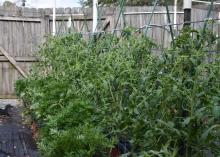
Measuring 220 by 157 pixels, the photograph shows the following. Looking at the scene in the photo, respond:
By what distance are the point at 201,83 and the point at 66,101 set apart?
78.3 inches

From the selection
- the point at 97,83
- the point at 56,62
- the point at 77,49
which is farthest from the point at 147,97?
the point at 56,62

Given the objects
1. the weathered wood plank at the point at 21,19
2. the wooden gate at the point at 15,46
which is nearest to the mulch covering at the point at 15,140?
the wooden gate at the point at 15,46

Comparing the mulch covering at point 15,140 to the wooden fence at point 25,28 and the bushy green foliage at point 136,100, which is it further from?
the wooden fence at point 25,28

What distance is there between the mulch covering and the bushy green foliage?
0.51 metres

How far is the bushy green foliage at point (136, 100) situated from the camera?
2061 millimetres

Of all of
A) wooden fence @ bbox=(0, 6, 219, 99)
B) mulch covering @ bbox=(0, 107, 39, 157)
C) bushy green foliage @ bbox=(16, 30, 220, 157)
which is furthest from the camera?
wooden fence @ bbox=(0, 6, 219, 99)

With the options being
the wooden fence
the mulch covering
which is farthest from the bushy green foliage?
the wooden fence

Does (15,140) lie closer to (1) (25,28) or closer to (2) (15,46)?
(2) (15,46)

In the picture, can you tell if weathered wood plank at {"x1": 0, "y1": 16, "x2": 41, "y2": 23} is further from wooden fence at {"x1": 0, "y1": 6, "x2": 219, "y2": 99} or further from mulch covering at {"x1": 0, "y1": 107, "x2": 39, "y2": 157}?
mulch covering at {"x1": 0, "y1": 107, "x2": 39, "y2": 157}

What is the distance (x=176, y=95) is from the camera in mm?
2105

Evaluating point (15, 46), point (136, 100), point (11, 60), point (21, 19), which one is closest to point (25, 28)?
point (21, 19)

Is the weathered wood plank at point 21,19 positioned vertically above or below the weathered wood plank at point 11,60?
above

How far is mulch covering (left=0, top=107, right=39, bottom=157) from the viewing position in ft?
14.4

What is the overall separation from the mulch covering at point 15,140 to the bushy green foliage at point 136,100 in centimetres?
51
